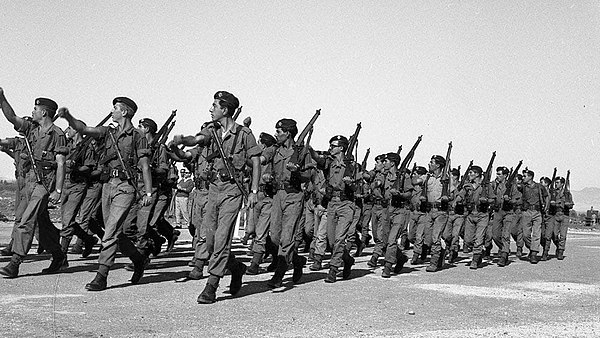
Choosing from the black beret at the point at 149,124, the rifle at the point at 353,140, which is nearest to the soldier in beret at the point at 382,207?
the rifle at the point at 353,140

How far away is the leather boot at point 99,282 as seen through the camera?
7.79 meters

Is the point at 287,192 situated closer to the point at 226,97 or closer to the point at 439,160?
the point at 226,97

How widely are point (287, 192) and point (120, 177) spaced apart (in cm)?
225

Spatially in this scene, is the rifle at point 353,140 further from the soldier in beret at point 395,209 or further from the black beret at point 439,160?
the black beret at point 439,160

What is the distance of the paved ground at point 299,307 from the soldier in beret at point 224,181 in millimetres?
366

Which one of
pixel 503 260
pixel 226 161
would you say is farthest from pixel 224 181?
pixel 503 260

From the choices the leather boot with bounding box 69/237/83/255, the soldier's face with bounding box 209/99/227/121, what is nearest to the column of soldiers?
the soldier's face with bounding box 209/99/227/121

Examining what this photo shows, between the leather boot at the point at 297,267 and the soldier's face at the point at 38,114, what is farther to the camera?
the leather boot at the point at 297,267

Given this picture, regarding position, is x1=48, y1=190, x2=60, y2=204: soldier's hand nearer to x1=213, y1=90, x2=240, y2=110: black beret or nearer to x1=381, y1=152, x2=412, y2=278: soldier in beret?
x1=213, y1=90, x2=240, y2=110: black beret

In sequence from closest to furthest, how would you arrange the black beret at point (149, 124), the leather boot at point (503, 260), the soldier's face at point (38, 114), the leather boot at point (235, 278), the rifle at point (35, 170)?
the leather boot at point (235, 278), the rifle at point (35, 170), the soldier's face at point (38, 114), the black beret at point (149, 124), the leather boot at point (503, 260)

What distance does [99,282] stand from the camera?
25.8 ft

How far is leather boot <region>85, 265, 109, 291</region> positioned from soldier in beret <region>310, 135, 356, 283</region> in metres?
3.20

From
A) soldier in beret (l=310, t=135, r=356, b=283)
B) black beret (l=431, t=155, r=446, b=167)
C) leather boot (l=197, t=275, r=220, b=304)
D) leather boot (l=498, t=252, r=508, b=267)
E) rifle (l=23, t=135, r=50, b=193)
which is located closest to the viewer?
leather boot (l=197, t=275, r=220, b=304)

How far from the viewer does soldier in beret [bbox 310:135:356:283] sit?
998 cm
